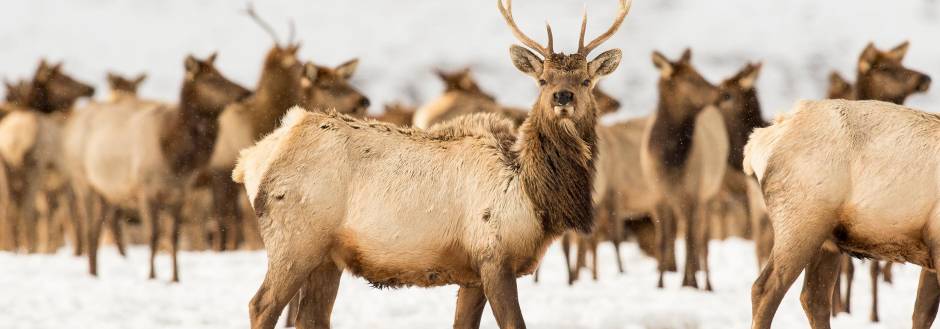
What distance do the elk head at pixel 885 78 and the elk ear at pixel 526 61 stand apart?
13.8ft

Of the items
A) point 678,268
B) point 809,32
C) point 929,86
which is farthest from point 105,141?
point 809,32

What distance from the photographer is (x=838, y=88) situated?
42.3ft

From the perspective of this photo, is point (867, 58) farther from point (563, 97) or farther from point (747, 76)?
point (563, 97)

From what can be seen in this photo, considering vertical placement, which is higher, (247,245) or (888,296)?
(247,245)

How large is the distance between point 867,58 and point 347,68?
190 inches

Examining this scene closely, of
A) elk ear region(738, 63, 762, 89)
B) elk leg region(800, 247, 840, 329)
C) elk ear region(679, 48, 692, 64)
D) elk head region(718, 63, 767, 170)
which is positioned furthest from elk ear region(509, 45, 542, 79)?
elk ear region(738, 63, 762, 89)

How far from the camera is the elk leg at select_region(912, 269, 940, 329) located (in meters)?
7.75

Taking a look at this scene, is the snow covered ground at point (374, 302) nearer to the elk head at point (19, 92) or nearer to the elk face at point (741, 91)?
the elk face at point (741, 91)

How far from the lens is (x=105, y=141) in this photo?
14.3 meters

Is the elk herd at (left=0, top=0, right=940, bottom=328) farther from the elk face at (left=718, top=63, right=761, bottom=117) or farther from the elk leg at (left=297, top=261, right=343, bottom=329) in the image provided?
the elk face at (left=718, top=63, right=761, bottom=117)

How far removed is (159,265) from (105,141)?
1.68m

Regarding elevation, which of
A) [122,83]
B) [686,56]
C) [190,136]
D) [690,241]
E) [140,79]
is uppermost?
[140,79]

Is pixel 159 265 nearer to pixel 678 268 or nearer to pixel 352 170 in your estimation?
pixel 678 268

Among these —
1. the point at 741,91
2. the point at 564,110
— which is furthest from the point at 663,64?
the point at 564,110
